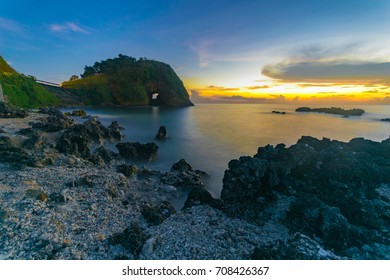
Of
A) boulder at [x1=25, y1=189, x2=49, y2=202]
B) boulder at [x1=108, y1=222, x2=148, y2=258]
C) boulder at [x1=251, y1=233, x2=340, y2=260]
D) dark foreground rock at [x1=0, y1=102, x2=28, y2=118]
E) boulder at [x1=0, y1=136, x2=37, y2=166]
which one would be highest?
dark foreground rock at [x1=0, y1=102, x2=28, y2=118]

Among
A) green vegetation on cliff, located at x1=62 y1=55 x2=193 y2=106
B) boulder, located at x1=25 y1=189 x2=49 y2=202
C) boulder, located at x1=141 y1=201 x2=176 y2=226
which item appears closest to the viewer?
boulder, located at x1=25 y1=189 x2=49 y2=202

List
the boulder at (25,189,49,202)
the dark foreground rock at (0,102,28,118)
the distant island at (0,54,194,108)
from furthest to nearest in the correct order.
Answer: the distant island at (0,54,194,108) → the dark foreground rock at (0,102,28,118) → the boulder at (25,189,49,202)

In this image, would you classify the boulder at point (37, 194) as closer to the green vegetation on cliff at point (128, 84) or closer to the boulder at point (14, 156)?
the boulder at point (14, 156)

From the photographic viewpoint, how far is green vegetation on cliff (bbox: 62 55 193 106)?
6016 centimetres

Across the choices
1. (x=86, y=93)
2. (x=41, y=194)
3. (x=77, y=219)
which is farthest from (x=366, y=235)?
Answer: (x=86, y=93)

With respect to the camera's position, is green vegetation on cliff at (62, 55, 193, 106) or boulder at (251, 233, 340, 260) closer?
boulder at (251, 233, 340, 260)

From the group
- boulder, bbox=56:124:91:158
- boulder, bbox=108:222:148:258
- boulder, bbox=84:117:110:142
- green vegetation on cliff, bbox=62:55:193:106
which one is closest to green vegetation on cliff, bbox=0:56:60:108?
boulder, bbox=84:117:110:142

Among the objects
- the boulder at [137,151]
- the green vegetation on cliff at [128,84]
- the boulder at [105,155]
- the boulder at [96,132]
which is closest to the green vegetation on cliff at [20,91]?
the boulder at [96,132]

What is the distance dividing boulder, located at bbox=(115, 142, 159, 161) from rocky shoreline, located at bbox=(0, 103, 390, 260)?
286 cm

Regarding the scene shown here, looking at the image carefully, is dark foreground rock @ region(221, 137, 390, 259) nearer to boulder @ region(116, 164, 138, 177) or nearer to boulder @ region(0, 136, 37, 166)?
boulder @ region(116, 164, 138, 177)

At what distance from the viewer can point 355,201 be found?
224 inches

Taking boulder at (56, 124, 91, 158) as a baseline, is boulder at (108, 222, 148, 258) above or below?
below

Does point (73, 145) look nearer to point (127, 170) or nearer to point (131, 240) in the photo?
point (127, 170)
